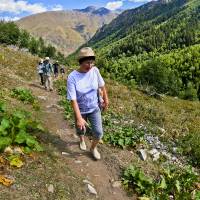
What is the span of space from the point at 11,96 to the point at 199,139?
27.7 feet

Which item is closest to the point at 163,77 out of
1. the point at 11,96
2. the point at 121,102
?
the point at 121,102

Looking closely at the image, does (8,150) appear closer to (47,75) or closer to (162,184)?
(162,184)

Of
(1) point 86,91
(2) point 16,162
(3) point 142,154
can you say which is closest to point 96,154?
(3) point 142,154

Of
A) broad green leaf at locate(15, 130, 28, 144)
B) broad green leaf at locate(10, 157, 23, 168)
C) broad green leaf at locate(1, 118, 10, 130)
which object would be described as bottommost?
broad green leaf at locate(10, 157, 23, 168)

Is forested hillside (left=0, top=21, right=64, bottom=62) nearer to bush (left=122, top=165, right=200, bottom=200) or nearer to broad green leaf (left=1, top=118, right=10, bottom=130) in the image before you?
broad green leaf (left=1, top=118, right=10, bottom=130)

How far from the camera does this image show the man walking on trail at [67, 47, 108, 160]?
880cm

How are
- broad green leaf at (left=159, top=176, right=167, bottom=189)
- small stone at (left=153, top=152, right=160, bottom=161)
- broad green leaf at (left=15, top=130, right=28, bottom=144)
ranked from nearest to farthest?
broad green leaf at (left=15, top=130, right=28, bottom=144) < broad green leaf at (left=159, top=176, right=167, bottom=189) < small stone at (left=153, top=152, right=160, bottom=161)

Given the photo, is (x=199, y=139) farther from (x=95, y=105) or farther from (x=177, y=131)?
(x=95, y=105)

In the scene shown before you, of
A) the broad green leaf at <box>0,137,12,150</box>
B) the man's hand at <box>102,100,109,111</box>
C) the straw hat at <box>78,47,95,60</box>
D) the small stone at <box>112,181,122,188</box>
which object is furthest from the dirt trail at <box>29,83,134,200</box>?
the straw hat at <box>78,47,95,60</box>

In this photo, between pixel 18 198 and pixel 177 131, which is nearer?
pixel 18 198

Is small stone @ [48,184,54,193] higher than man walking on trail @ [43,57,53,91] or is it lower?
lower

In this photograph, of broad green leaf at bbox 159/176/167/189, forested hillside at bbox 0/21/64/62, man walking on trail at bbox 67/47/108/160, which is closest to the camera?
man walking on trail at bbox 67/47/108/160

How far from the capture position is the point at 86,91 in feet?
30.5

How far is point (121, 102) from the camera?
23094 millimetres
